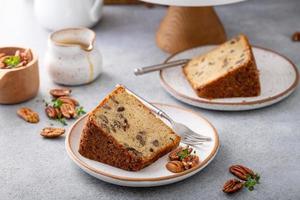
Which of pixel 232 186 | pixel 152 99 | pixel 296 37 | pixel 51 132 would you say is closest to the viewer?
pixel 232 186

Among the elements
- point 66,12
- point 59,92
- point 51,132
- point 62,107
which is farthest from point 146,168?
point 66,12

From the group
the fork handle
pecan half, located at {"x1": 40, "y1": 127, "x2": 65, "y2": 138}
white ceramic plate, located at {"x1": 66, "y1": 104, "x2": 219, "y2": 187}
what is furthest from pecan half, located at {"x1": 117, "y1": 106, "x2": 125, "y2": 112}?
the fork handle

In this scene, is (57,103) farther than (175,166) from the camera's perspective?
Yes

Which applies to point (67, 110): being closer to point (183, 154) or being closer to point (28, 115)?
point (28, 115)

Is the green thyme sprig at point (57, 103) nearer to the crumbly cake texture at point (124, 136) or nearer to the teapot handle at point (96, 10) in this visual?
the crumbly cake texture at point (124, 136)

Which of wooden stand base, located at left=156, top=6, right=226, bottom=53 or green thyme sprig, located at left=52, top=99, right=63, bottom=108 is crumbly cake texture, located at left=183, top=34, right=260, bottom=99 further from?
green thyme sprig, located at left=52, top=99, right=63, bottom=108

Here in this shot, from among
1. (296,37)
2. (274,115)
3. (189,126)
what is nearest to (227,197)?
(189,126)

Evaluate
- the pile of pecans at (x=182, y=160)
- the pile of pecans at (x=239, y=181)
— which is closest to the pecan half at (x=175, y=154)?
the pile of pecans at (x=182, y=160)

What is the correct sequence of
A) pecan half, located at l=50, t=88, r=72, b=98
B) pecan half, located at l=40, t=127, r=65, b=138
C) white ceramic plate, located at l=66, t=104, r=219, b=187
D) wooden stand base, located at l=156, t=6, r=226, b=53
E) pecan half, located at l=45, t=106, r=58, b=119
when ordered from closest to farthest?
white ceramic plate, located at l=66, t=104, r=219, b=187 < pecan half, located at l=40, t=127, r=65, b=138 < pecan half, located at l=45, t=106, r=58, b=119 < pecan half, located at l=50, t=88, r=72, b=98 < wooden stand base, located at l=156, t=6, r=226, b=53
